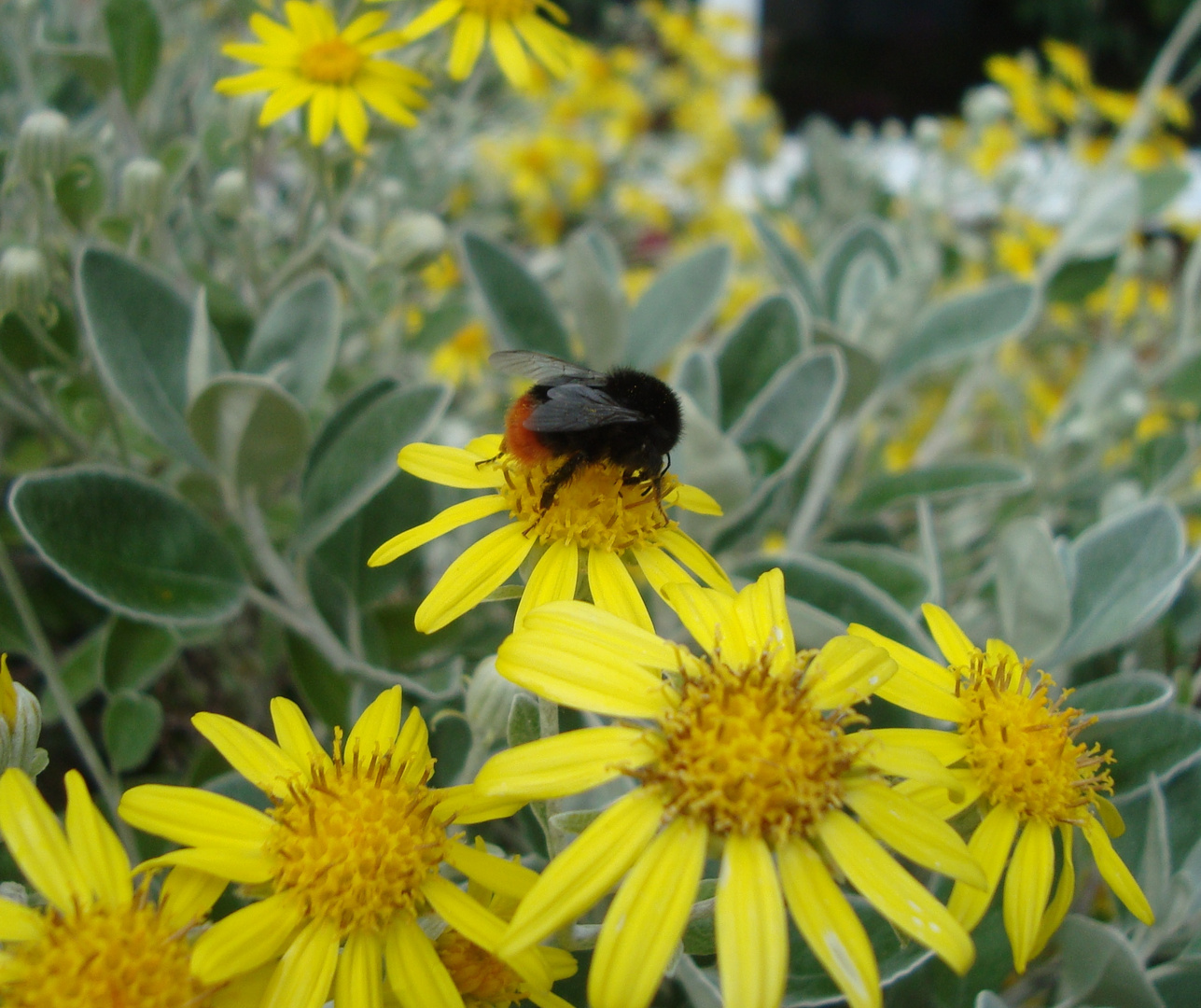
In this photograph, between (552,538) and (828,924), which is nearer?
(828,924)

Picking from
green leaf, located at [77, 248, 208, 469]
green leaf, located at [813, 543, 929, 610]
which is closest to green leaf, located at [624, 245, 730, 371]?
green leaf, located at [813, 543, 929, 610]

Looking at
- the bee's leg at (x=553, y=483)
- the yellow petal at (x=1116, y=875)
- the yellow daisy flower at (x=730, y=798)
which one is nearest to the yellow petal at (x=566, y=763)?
the yellow daisy flower at (x=730, y=798)

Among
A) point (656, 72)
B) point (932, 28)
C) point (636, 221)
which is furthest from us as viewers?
point (932, 28)

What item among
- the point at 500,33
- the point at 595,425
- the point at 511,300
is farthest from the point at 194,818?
the point at 500,33

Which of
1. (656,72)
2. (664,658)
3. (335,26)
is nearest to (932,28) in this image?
(656,72)

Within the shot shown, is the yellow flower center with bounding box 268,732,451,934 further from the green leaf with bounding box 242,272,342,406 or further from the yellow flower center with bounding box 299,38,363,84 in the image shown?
the yellow flower center with bounding box 299,38,363,84

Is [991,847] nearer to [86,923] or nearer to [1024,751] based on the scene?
[1024,751]

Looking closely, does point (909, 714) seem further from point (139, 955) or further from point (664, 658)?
point (139, 955)
